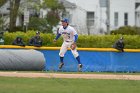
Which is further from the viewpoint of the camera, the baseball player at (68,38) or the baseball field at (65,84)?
the baseball player at (68,38)

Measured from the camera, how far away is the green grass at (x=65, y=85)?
12.3 meters

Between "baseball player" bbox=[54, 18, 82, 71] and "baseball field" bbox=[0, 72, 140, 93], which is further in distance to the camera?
"baseball player" bbox=[54, 18, 82, 71]

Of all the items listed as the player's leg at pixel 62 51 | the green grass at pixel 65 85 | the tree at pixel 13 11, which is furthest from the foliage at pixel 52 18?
the green grass at pixel 65 85

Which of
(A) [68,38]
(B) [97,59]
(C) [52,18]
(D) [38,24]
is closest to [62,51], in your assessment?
(A) [68,38]

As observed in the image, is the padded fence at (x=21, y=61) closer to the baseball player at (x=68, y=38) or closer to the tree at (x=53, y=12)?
the baseball player at (x=68, y=38)

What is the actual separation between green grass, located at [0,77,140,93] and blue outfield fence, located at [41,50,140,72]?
7016mm

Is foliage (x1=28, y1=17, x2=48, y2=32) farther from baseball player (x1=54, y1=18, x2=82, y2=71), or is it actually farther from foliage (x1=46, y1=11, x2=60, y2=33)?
baseball player (x1=54, y1=18, x2=82, y2=71)

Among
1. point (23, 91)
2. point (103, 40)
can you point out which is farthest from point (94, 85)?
point (103, 40)

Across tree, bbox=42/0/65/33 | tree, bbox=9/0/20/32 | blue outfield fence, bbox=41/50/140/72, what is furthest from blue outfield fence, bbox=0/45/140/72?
tree, bbox=42/0/65/33

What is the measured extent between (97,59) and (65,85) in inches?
352

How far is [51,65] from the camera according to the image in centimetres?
2189

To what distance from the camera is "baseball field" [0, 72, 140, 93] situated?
12383 millimetres

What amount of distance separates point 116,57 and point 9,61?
227 inches

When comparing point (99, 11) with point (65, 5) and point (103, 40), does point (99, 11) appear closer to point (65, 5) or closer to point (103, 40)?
point (65, 5)
